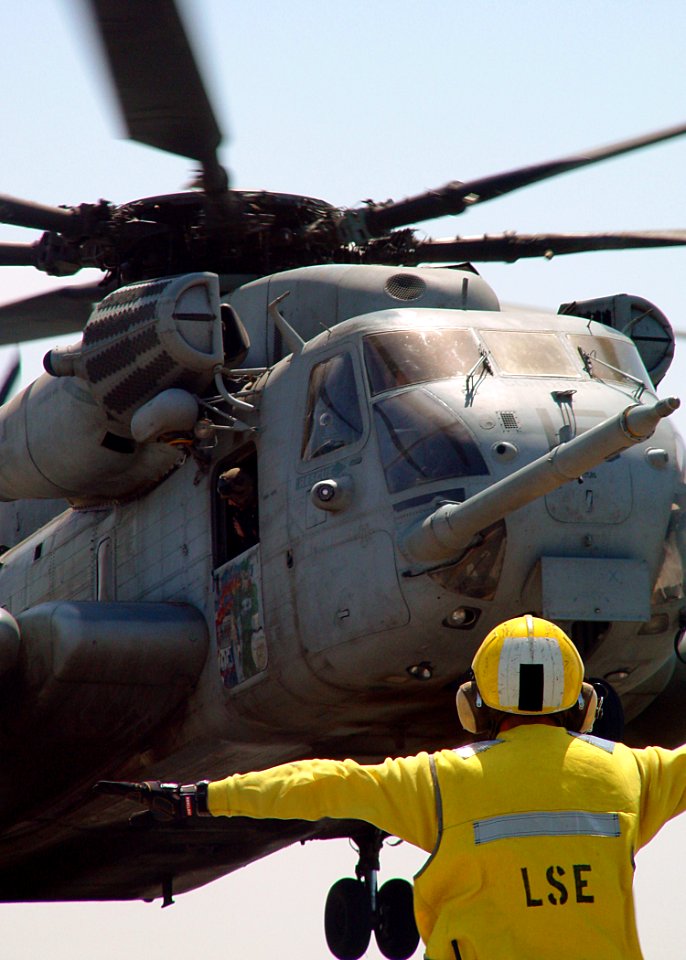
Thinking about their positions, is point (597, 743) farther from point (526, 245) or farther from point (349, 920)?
point (349, 920)

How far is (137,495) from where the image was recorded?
1185 cm

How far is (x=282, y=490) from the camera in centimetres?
1012

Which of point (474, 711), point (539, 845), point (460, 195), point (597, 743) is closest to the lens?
point (539, 845)

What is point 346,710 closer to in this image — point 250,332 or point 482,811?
point 250,332

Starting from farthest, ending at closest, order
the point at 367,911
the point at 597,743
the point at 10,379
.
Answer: the point at 10,379
the point at 367,911
the point at 597,743

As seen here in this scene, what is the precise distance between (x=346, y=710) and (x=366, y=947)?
4.45 metres

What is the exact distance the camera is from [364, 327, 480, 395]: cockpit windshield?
32.4 ft

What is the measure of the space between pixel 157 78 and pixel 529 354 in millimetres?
2709

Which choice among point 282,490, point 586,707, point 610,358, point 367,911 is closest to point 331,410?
point 282,490

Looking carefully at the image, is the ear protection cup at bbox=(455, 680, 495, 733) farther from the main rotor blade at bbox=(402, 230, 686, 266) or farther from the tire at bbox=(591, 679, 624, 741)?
the main rotor blade at bbox=(402, 230, 686, 266)

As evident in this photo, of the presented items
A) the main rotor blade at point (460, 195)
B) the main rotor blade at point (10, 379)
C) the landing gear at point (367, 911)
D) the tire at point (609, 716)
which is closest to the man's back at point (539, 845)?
the tire at point (609, 716)

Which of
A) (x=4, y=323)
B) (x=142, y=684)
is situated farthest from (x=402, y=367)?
(x=4, y=323)

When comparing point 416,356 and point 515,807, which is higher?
point 515,807

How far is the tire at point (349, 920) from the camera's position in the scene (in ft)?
45.1
